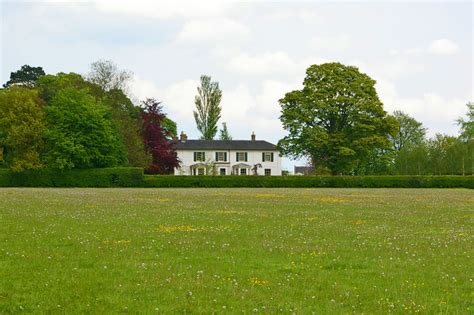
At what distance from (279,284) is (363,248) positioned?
4760mm

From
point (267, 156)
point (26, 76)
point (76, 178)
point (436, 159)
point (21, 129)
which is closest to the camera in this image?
point (76, 178)

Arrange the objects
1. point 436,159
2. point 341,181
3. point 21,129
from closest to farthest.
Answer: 1. point 21,129
2. point 341,181
3. point 436,159

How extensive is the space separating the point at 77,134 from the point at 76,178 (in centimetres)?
519

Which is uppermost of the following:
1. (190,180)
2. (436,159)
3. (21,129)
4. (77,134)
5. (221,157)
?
(21,129)

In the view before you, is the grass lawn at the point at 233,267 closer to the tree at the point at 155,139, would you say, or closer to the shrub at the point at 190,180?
the shrub at the point at 190,180

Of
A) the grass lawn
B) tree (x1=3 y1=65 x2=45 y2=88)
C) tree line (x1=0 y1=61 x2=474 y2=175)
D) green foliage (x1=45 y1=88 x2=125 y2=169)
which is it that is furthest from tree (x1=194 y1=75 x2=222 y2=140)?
the grass lawn

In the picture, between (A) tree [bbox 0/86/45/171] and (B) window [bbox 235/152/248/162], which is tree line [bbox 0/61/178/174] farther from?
(B) window [bbox 235/152/248/162]

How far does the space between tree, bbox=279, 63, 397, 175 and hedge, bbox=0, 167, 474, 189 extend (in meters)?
7.76

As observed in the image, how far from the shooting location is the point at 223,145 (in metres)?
106

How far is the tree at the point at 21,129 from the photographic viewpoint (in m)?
61.0

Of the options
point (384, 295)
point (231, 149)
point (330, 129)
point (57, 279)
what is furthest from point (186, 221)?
point (231, 149)

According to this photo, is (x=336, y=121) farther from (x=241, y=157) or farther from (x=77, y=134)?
(x=77, y=134)

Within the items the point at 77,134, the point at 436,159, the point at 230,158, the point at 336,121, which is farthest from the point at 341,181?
the point at 230,158

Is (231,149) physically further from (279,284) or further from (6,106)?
(279,284)
